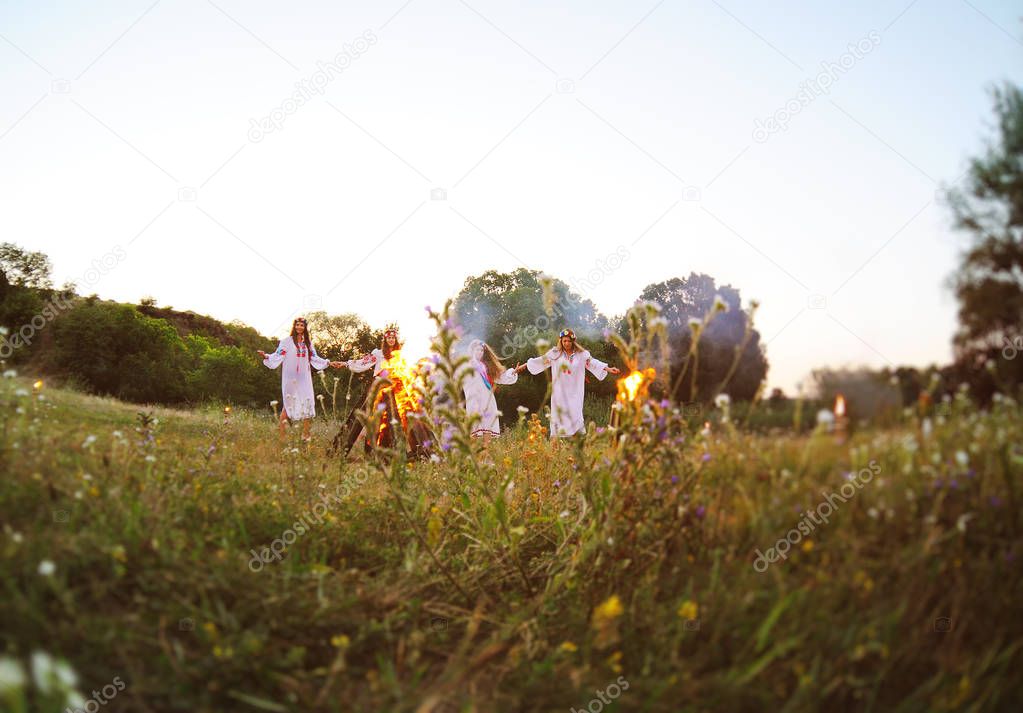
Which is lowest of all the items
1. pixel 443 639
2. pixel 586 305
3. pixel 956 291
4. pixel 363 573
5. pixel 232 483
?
pixel 443 639

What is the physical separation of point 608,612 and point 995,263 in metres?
2.46

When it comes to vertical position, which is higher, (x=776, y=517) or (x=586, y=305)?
(x=586, y=305)

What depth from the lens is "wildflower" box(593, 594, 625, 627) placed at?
9.51 feet

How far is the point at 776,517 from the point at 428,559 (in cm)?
218

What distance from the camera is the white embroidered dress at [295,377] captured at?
12.6m

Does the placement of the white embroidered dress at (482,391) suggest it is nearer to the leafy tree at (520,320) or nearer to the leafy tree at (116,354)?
the leafy tree at (520,320)

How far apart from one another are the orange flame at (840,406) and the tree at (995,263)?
0.55 m

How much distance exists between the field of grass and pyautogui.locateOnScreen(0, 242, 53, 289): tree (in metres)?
10.3

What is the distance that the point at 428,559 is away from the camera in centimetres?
412

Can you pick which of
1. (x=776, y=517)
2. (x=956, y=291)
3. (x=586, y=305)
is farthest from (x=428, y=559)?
(x=586, y=305)

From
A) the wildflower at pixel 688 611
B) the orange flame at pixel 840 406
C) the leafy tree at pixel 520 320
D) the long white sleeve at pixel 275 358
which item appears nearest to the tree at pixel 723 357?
the orange flame at pixel 840 406

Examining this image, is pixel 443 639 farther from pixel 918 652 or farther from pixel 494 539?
pixel 918 652

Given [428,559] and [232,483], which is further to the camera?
[232,483]

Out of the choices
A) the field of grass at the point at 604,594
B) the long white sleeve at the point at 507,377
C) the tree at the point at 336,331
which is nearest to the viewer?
the field of grass at the point at 604,594
